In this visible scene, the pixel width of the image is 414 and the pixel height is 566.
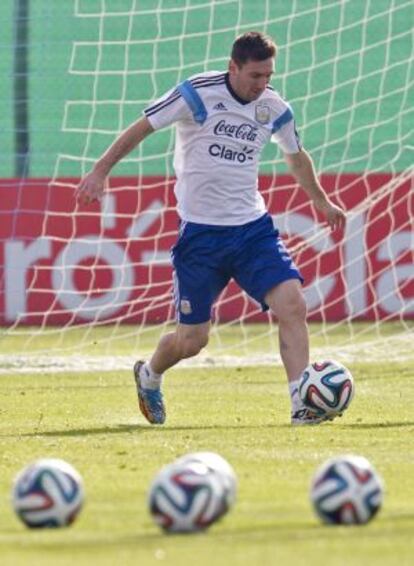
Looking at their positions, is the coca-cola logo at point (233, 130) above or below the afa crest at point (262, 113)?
below

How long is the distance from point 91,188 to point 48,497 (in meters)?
3.64

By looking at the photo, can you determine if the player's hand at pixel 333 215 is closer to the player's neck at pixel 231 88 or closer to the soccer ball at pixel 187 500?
the player's neck at pixel 231 88

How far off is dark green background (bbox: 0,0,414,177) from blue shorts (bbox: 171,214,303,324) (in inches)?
329

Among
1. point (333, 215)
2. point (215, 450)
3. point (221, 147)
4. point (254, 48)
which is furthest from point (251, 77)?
point (215, 450)

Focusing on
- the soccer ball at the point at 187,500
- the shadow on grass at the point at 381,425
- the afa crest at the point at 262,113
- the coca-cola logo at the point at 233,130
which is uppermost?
the afa crest at the point at 262,113

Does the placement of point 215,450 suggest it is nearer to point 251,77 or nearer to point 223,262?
point 223,262

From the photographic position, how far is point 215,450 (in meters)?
8.81

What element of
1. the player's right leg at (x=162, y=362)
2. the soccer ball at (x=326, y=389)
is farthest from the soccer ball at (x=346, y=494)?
the player's right leg at (x=162, y=362)

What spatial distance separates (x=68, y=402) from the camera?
12039 mm

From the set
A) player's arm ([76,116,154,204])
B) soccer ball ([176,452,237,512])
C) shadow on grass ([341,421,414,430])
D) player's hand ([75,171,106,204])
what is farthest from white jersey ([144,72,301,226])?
soccer ball ([176,452,237,512])

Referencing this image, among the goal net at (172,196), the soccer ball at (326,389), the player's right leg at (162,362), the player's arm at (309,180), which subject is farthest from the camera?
the goal net at (172,196)

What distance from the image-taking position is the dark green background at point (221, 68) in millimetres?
18953

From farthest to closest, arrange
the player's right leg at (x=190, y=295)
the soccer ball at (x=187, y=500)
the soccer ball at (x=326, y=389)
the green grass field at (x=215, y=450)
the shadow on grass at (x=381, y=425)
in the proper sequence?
1. the player's right leg at (x=190, y=295)
2. the shadow on grass at (x=381, y=425)
3. the soccer ball at (x=326, y=389)
4. the soccer ball at (x=187, y=500)
5. the green grass field at (x=215, y=450)

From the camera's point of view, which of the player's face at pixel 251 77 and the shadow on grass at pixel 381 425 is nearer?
the player's face at pixel 251 77
